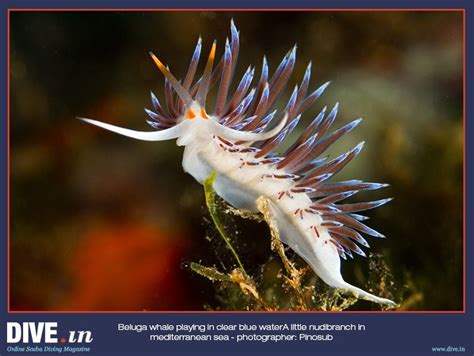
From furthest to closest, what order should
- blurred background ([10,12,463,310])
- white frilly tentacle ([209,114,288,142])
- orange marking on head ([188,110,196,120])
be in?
blurred background ([10,12,463,310]) < orange marking on head ([188,110,196,120]) < white frilly tentacle ([209,114,288,142])

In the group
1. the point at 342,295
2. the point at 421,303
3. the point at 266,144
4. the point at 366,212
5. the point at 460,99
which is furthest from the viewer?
the point at 460,99

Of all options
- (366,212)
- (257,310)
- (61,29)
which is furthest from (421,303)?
(61,29)

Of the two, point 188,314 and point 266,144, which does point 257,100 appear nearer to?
point 266,144

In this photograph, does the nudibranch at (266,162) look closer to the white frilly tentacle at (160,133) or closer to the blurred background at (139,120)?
the white frilly tentacle at (160,133)

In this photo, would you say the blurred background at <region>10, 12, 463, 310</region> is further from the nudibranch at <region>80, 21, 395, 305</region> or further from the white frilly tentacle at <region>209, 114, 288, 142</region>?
the white frilly tentacle at <region>209, 114, 288, 142</region>

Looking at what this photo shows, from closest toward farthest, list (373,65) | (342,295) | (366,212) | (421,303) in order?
(342,295) → (421,303) → (366,212) → (373,65)

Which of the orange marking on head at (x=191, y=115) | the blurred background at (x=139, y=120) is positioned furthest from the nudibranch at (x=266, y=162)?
the blurred background at (x=139, y=120)

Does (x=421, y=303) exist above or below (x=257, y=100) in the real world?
below

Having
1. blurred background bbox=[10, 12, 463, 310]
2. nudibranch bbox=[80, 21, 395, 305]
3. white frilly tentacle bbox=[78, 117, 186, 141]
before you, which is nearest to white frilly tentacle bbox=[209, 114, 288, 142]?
nudibranch bbox=[80, 21, 395, 305]

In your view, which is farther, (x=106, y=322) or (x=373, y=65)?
(x=373, y=65)
